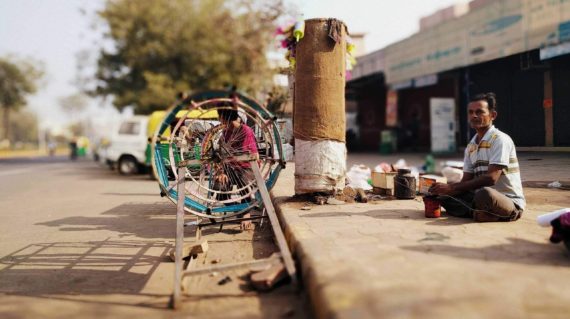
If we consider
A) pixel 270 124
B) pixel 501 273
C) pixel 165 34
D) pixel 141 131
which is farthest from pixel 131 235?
pixel 165 34

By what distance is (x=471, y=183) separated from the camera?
418 cm

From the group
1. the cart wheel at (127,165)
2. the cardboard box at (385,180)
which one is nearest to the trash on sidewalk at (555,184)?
the cardboard box at (385,180)

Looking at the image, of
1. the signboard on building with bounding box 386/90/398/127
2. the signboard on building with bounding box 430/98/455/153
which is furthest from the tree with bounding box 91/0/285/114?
the signboard on building with bounding box 430/98/455/153

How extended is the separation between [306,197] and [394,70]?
11.6 m

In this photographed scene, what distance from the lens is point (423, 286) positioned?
244 centimetres

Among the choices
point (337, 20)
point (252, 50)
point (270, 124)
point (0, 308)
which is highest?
point (252, 50)

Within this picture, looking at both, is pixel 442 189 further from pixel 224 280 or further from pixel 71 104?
pixel 71 104

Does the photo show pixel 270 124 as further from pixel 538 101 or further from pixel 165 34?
pixel 165 34

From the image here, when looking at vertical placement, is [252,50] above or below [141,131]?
above

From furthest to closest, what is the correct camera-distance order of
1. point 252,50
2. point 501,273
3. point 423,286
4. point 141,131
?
point 252,50 → point 141,131 → point 501,273 → point 423,286

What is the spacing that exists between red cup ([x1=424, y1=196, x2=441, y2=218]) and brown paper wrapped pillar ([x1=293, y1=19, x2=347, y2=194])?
133 centimetres

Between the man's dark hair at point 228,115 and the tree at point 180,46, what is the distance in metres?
18.1

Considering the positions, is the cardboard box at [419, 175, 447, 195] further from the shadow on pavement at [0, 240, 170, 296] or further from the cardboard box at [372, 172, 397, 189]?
the shadow on pavement at [0, 240, 170, 296]

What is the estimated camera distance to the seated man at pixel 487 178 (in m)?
4.04
